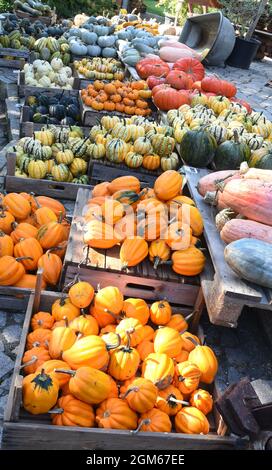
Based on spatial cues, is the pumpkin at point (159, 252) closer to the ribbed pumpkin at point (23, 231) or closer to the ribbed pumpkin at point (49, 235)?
the ribbed pumpkin at point (49, 235)

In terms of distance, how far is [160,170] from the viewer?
15.3ft

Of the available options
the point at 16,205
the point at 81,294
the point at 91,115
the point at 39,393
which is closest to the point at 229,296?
the point at 81,294

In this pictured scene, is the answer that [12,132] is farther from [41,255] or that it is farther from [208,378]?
[208,378]

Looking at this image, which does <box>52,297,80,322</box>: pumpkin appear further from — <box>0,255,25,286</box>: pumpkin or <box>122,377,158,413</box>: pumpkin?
<box>122,377,158,413</box>: pumpkin

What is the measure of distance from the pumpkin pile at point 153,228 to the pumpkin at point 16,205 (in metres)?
0.55

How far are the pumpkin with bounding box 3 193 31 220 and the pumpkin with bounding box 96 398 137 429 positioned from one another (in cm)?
181

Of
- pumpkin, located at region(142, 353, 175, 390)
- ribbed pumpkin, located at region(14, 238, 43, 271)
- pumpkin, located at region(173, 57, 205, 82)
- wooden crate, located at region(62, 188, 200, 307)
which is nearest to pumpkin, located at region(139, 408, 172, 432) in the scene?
pumpkin, located at region(142, 353, 175, 390)

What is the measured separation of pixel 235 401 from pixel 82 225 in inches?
68.1

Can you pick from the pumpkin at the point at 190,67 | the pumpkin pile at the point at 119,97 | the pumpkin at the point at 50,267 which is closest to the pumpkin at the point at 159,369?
the pumpkin at the point at 50,267

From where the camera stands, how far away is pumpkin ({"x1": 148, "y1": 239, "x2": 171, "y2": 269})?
114 inches

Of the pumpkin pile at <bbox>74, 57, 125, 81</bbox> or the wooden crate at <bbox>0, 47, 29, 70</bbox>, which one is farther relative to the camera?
the wooden crate at <bbox>0, 47, 29, 70</bbox>

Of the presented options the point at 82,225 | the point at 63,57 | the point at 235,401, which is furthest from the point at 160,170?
the point at 63,57

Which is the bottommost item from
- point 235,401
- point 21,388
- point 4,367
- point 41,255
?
point 4,367

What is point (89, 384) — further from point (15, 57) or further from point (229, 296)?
point (15, 57)
